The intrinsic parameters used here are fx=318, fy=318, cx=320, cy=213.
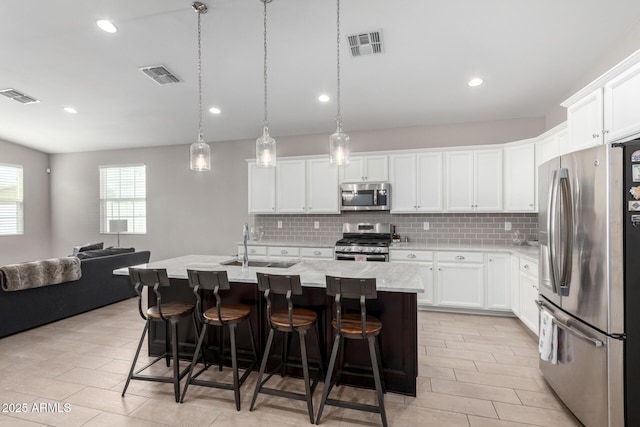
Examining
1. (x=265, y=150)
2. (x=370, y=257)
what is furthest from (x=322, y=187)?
(x=265, y=150)

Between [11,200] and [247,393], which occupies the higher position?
[11,200]

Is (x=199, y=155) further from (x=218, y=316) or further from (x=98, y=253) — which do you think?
(x=98, y=253)

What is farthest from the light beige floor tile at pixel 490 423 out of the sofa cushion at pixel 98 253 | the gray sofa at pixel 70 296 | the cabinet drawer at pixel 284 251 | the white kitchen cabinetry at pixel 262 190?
the sofa cushion at pixel 98 253

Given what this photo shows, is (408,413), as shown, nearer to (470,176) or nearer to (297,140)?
(470,176)

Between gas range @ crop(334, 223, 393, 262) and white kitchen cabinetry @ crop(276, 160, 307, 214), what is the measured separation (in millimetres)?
878

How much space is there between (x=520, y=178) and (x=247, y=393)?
4.12 meters

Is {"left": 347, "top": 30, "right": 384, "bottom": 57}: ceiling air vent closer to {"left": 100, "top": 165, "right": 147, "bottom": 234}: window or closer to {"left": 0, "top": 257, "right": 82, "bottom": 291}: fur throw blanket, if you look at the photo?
{"left": 0, "top": 257, "right": 82, "bottom": 291}: fur throw blanket

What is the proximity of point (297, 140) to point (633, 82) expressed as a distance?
4.40 meters

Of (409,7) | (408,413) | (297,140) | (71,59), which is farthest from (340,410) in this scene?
(71,59)

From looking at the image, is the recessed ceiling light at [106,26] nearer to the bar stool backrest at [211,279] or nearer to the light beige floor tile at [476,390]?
the bar stool backrest at [211,279]

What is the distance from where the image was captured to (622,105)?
85.0 inches

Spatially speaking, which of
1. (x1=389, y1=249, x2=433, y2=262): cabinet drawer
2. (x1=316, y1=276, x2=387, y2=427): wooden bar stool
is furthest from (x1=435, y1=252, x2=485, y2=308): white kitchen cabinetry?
(x1=316, y1=276, x2=387, y2=427): wooden bar stool

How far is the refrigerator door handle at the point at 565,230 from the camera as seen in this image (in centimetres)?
215

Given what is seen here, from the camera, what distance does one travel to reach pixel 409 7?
277 cm
